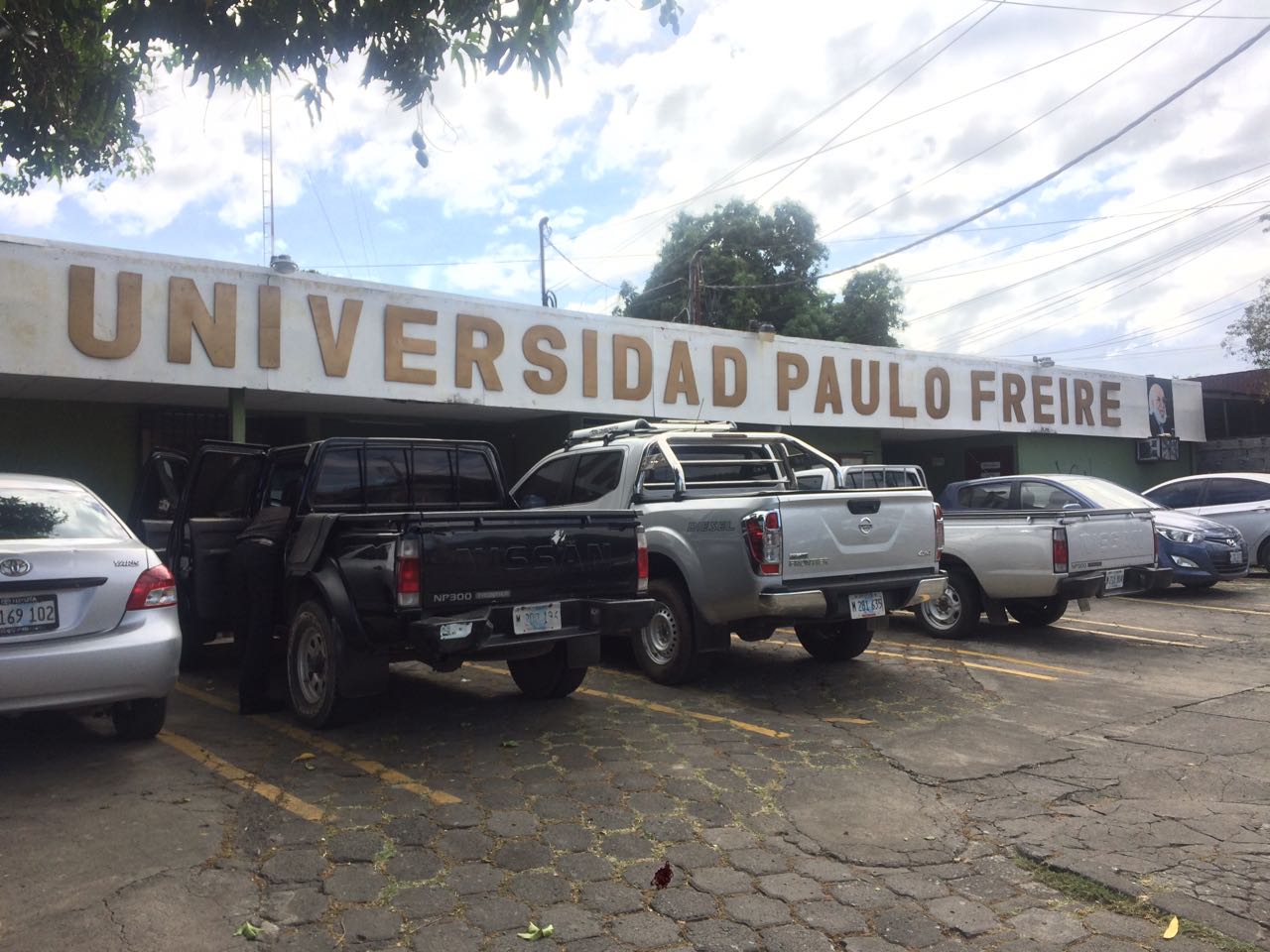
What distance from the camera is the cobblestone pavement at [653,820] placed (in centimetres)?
331

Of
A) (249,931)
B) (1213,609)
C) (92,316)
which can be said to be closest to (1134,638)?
(1213,609)

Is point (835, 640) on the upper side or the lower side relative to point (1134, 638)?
upper

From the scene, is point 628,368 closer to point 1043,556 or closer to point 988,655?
point 1043,556

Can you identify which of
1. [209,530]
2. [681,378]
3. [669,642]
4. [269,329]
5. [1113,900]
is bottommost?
[1113,900]

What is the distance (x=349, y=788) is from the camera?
185 inches

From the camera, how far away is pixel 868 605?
6.81m

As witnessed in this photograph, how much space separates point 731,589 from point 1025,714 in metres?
2.10

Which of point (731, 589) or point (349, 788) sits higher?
point (731, 589)

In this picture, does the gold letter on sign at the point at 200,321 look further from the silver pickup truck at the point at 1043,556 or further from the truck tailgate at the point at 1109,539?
the truck tailgate at the point at 1109,539

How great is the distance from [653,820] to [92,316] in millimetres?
9223

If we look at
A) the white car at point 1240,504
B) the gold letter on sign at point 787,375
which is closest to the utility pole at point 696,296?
the gold letter on sign at point 787,375

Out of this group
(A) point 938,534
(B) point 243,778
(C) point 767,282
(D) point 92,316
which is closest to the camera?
(B) point 243,778

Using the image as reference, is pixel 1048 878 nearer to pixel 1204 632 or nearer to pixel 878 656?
pixel 878 656

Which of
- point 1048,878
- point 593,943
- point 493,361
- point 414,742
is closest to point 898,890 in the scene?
point 1048,878
